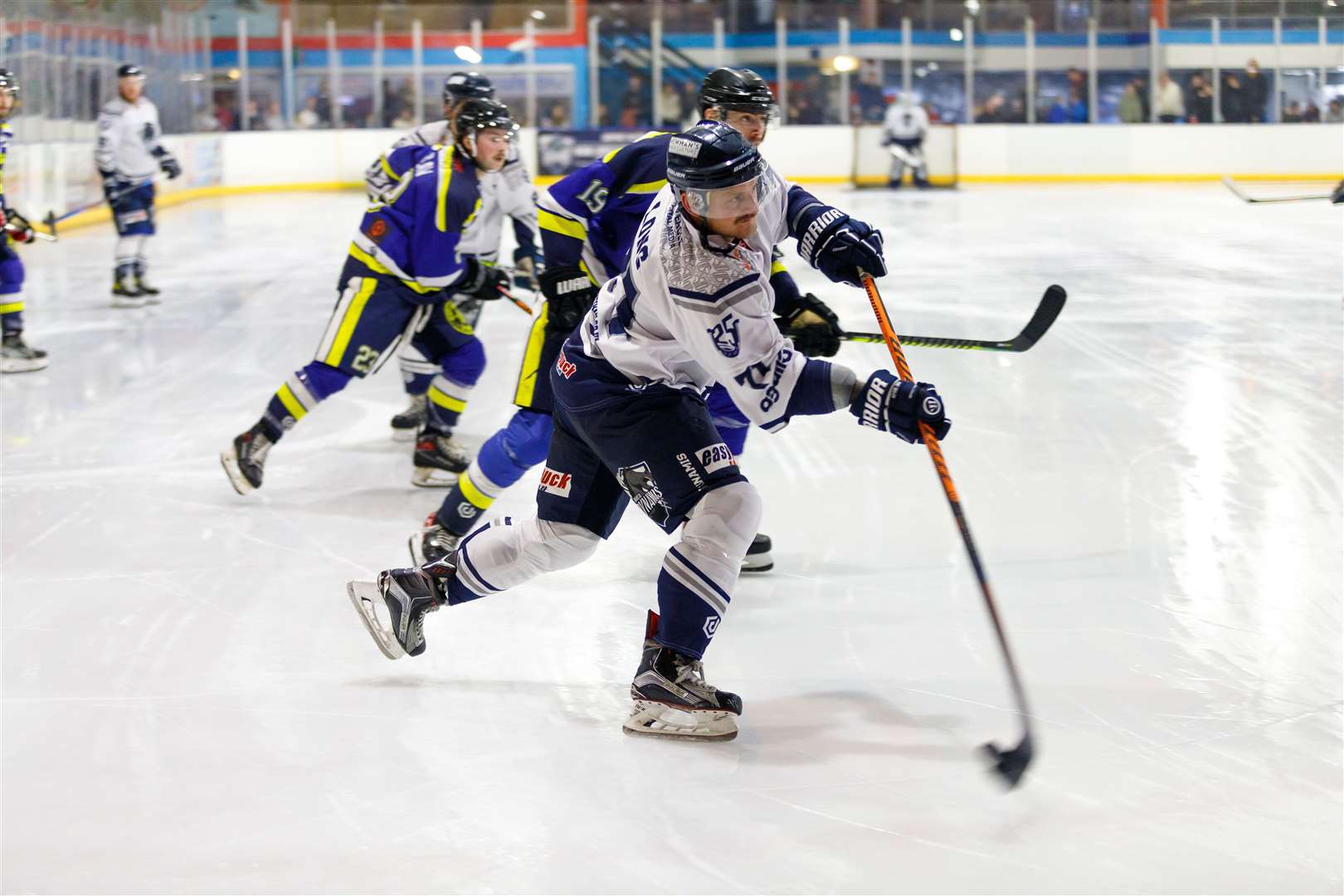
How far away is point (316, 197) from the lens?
659 inches

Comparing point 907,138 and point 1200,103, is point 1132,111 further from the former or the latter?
point 907,138

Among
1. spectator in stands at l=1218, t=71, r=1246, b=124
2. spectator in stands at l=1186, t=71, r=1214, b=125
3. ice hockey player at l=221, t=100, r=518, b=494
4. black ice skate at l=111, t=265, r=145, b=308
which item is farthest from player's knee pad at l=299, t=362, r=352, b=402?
spectator in stands at l=1218, t=71, r=1246, b=124

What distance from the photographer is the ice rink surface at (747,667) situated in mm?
2127

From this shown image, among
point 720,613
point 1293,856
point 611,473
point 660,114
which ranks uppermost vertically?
point 660,114

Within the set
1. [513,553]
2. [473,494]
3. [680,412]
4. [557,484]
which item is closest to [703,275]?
[680,412]

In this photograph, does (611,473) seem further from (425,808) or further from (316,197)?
(316,197)

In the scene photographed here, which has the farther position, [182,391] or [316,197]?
[316,197]

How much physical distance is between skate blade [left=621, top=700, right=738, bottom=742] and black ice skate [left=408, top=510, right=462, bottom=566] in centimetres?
106

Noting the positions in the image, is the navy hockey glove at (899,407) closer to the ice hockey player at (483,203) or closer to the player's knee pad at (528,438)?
the player's knee pad at (528,438)

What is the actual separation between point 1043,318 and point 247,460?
2460mm

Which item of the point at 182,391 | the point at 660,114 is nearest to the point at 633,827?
the point at 182,391

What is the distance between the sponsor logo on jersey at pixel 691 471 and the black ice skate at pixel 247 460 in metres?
2.15

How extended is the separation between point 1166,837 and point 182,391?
471 centimetres

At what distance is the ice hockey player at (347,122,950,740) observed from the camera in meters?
2.31
